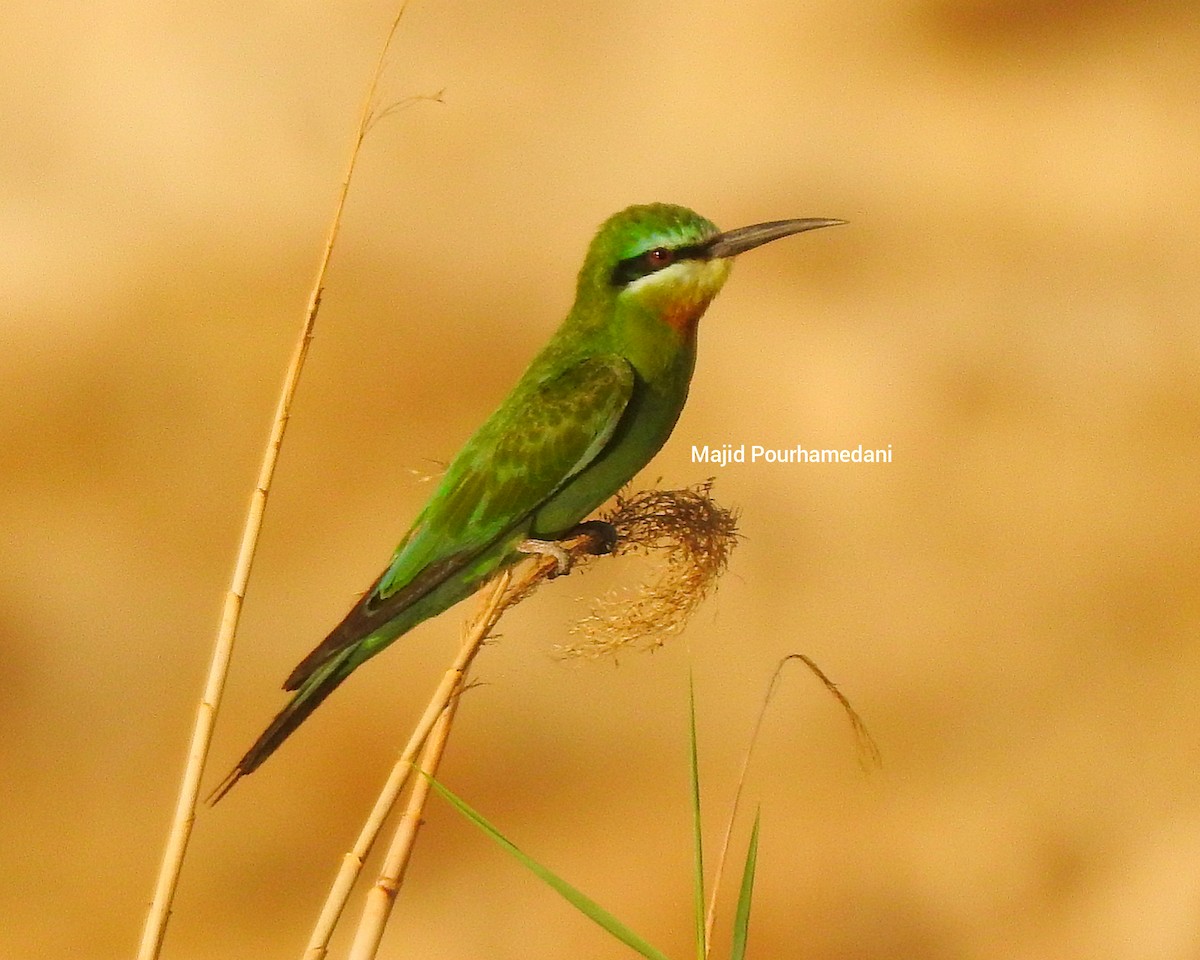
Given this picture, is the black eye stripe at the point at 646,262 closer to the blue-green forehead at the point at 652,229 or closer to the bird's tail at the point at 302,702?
the blue-green forehead at the point at 652,229

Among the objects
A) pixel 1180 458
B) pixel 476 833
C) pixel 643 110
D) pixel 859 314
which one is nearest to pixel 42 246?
pixel 643 110

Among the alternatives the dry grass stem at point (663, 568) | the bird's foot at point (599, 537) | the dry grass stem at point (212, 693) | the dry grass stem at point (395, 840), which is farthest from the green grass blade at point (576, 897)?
the bird's foot at point (599, 537)

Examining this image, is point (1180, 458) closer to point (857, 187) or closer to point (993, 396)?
point (993, 396)

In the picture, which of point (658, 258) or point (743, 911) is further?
point (658, 258)

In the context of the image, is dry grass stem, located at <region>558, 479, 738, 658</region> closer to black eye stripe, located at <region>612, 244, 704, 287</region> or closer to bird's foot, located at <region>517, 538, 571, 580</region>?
bird's foot, located at <region>517, 538, 571, 580</region>

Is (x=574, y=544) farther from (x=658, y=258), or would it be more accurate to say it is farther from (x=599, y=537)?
(x=658, y=258)

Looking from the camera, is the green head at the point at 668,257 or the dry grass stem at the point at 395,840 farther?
the green head at the point at 668,257

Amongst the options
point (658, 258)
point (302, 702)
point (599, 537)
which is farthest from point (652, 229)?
point (302, 702)
